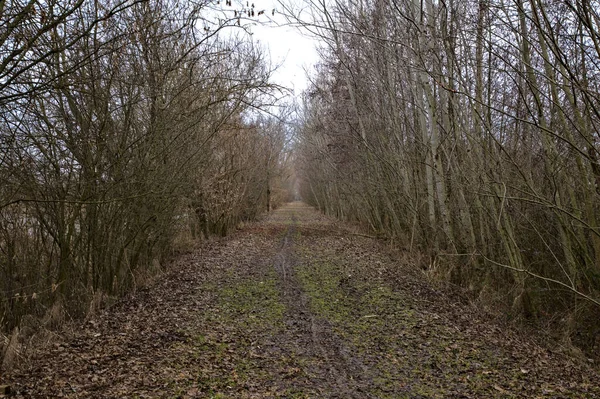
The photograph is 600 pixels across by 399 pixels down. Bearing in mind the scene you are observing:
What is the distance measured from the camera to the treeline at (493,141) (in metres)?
5.91

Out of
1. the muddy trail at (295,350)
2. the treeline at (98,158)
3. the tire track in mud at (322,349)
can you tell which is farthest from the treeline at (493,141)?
the treeline at (98,158)

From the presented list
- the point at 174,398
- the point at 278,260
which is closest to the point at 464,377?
the point at 174,398

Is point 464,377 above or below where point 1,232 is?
below

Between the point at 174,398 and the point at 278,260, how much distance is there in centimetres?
820

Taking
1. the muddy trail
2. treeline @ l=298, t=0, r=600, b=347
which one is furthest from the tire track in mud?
treeline @ l=298, t=0, r=600, b=347

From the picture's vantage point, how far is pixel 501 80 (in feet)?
32.6

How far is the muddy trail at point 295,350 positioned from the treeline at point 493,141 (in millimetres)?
1084

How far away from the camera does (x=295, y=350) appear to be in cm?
559

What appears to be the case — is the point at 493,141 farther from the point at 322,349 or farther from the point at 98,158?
the point at 98,158

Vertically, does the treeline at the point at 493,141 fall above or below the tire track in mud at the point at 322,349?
above

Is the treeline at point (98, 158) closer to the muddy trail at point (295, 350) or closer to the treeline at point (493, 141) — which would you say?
the muddy trail at point (295, 350)

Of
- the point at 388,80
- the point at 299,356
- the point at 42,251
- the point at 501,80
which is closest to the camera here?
the point at 299,356

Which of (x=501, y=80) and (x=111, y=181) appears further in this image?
(x=501, y=80)

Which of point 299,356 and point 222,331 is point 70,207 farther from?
point 299,356
